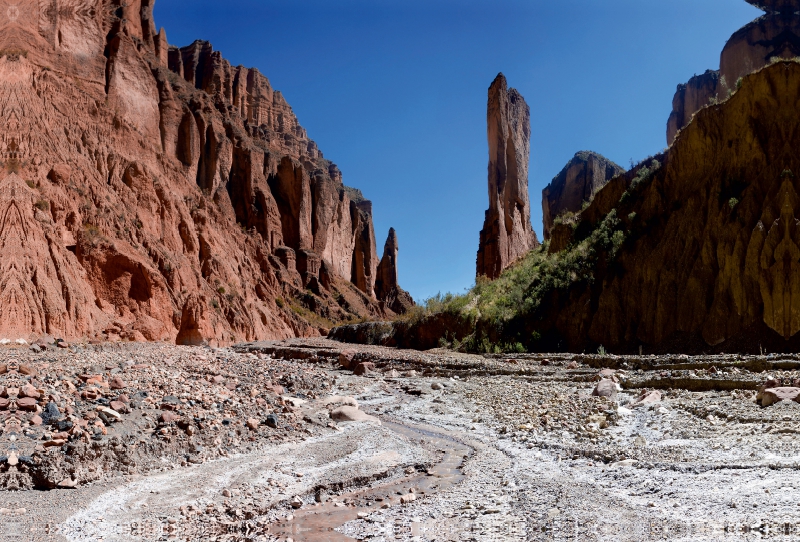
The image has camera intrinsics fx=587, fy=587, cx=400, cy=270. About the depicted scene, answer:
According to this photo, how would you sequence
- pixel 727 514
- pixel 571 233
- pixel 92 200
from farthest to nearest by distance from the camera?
1. pixel 92 200
2. pixel 571 233
3. pixel 727 514

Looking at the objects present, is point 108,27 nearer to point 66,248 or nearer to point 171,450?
point 66,248

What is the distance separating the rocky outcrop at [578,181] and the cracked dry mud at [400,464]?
44.9 metres

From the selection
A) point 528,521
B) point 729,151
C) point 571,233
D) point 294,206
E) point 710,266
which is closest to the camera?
point 528,521

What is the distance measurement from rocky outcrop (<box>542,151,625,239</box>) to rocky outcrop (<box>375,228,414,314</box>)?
4362 centimetres

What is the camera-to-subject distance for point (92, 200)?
36656mm

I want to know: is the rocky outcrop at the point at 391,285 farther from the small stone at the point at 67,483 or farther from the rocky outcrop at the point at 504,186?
the small stone at the point at 67,483

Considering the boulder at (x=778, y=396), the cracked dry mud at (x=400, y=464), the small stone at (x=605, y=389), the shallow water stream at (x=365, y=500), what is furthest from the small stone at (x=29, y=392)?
the boulder at (x=778, y=396)

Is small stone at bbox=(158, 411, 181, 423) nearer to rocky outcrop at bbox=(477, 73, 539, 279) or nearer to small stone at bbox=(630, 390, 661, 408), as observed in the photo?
small stone at bbox=(630, 390, 661, 408)

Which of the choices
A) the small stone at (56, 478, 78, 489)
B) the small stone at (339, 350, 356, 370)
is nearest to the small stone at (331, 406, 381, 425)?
the small stone at (56, 478, 78, 489)

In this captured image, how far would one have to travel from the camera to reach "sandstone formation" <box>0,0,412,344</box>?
95.9 ft

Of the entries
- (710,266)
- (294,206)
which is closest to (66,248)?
(710,266)

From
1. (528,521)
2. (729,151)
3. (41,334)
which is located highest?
(729,151)

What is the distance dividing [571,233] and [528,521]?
2683cm

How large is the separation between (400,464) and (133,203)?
38.9 meters
